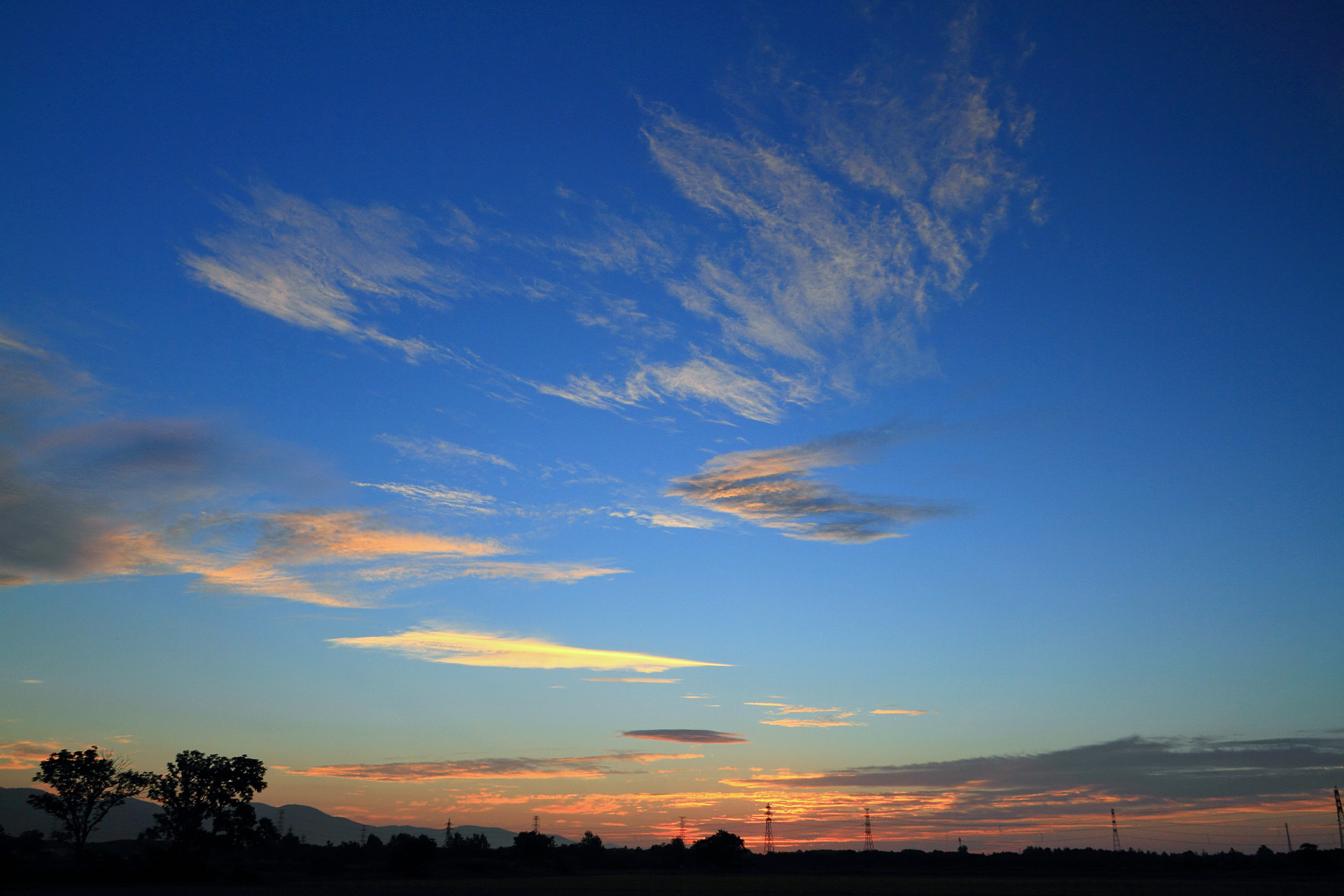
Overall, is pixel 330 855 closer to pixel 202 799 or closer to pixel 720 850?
pixel 202 799

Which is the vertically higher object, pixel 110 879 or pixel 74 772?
pixel 74 772

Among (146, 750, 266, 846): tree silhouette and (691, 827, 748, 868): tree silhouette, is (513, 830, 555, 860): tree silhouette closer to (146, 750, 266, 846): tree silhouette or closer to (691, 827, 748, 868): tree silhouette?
(691, 827, 748, 868): tree silhouette

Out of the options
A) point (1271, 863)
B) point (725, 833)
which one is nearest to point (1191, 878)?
point (1271, 863)

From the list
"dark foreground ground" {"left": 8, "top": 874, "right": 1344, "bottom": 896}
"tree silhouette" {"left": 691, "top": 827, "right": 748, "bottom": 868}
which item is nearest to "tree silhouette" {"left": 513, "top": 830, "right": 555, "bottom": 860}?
"tree silhouette" {"left": 691, "top": 827, "right": 748, "bottom": 868}

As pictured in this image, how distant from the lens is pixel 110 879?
9225cm

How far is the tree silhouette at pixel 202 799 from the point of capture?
102 meters

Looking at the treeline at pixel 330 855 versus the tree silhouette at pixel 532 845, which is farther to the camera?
the tree silhouette at pixel 532 845

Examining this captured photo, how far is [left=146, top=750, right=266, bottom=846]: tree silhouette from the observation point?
10169cm

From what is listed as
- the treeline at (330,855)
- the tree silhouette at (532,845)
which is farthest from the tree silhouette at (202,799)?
the tree silhouette at (532,845)

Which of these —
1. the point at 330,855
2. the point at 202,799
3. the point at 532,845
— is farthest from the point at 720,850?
the point at 202,799

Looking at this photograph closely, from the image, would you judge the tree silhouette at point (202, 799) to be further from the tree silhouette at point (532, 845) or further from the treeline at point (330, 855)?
the tree silhouette at point (532, 845)

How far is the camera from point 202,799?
102 m

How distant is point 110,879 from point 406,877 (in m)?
36.4

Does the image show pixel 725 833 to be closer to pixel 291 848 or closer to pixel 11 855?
pixel 291 848
